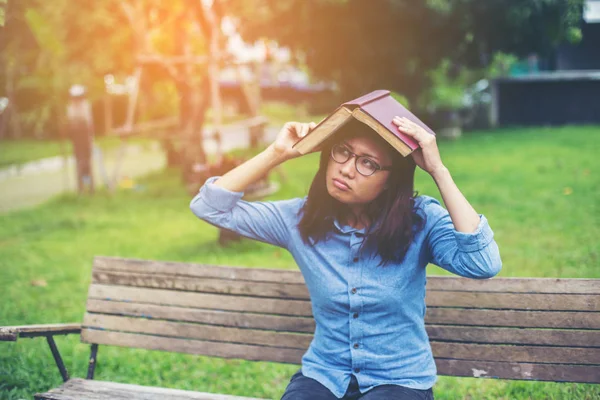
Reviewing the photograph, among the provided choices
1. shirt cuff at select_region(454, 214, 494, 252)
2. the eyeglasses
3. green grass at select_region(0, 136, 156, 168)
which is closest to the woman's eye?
the eyeglasses

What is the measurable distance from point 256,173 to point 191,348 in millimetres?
1120

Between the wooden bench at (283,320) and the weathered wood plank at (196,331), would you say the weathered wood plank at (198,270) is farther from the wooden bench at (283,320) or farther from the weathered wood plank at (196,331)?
the weathered wood plank at (196,331)

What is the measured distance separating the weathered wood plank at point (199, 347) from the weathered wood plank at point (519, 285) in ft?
2.49

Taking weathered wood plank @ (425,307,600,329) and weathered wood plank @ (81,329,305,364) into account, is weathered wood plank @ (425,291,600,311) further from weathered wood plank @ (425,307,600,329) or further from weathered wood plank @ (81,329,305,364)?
weathered wood plank @ (81,329,305,364)

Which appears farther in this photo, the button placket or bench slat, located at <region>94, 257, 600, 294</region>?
bench slat, located at <region>94, 257, 600, 294</region>

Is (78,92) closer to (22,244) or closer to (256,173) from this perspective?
(22,244)

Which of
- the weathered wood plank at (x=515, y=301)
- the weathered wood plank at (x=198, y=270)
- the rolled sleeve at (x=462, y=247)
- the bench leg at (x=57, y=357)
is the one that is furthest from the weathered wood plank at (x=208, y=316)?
the rolled sleeve at (x=462, y=247)

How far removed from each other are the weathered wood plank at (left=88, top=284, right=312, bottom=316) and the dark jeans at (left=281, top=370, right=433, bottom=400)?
1.84ft

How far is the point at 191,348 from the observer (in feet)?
11.0

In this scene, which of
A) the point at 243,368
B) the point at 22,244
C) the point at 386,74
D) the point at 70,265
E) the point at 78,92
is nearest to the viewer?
the point at 243,368

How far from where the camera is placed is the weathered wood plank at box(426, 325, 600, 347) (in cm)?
285

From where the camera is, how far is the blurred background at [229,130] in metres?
5.59

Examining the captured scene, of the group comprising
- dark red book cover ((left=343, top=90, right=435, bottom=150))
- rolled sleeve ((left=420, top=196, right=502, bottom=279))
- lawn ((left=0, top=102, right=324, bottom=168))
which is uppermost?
dark red book cover ((left=343, top=90, right=435, bottom=150))

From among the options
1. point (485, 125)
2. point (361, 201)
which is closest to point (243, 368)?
point (361, 201)
